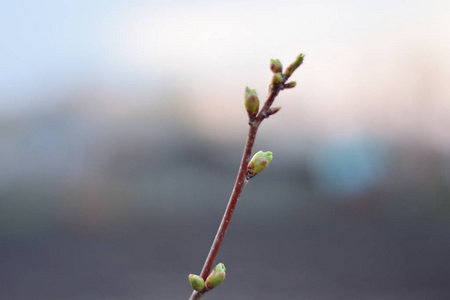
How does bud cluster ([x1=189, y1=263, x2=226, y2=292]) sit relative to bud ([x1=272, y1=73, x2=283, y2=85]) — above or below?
below

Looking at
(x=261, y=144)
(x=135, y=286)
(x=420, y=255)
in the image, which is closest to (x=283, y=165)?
(x=261, y=144)

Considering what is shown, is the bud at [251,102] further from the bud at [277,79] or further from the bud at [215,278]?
the bud at [215,278]

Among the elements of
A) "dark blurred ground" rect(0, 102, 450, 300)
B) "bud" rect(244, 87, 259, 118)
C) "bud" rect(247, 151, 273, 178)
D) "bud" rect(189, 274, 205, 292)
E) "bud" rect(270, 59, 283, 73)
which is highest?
"bud" rect(270, 59, 283, 73)

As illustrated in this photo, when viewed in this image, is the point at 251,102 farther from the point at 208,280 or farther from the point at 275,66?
the point at 208,280

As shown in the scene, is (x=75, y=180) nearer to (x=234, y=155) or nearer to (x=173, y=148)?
(x=173, y=148)

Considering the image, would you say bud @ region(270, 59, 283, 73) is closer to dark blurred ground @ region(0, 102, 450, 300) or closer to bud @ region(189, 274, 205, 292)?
bud @ region(189, 274, 205, 292)

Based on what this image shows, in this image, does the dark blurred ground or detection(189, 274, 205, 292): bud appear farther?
the dark blurred ground

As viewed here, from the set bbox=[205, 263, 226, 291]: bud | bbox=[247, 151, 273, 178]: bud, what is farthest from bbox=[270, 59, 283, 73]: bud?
bbox=[205, 263, 226, 291]: bud
